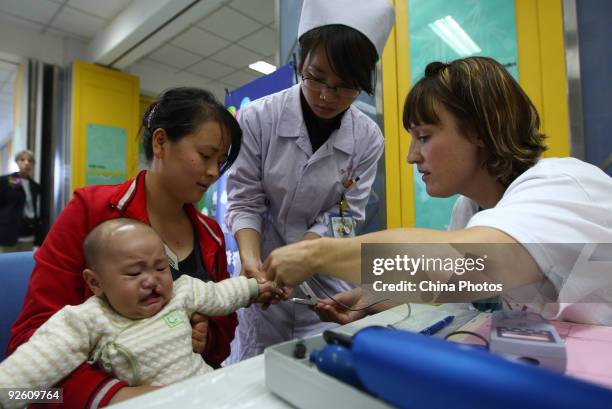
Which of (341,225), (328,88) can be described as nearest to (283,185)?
(341,225)

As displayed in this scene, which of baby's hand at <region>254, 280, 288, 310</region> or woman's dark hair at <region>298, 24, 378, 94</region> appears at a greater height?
woman's dark hair at <region>298, 24, 378, 94</region>

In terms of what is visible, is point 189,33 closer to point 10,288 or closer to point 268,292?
point 10,288

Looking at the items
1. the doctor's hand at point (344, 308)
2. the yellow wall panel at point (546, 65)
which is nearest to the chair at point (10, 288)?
the doctor's hand at point (344, 308)

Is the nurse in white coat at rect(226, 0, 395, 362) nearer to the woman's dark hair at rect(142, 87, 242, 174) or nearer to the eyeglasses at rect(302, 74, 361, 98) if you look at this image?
the eyeglasses at rect(302, 74, 361, 98)

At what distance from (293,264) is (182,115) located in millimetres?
567

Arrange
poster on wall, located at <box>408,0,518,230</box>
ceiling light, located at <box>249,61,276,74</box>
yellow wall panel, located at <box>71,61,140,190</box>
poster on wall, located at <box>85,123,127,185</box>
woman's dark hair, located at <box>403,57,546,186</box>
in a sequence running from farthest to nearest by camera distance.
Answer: ceiling light, located at <box>249,61,276,74</box> → poster on wall, located at <box>85,123,127,185</box> → yellow wall panel, located at <box>71,61,140,190</box> → poster on wall, located at <box>408,0,518,230</box> → woman's dark hair, located at <box>403,57,546,186</box>

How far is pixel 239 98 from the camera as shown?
99.7 inches

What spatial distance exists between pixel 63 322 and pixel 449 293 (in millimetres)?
761

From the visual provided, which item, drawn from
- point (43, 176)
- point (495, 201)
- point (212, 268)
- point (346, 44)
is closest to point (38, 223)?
point (43, 176)

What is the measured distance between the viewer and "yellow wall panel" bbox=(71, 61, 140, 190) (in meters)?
4.82

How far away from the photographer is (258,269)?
1.11 meters

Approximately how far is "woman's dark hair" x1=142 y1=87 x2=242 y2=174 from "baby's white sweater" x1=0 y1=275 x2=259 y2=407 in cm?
44

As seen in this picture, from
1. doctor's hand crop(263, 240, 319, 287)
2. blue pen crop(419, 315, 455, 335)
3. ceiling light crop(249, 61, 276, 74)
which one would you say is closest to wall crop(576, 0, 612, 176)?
blue pen crop(419, 315, 455, 335)

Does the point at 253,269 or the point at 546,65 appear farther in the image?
the point at 546,65
